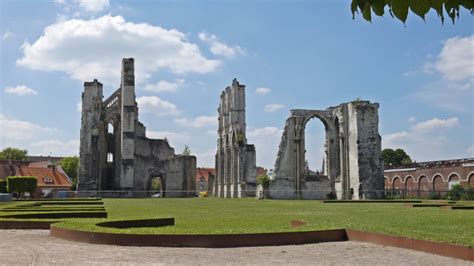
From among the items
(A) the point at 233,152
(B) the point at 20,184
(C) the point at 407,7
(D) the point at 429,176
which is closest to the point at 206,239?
(C) the point at 407,7

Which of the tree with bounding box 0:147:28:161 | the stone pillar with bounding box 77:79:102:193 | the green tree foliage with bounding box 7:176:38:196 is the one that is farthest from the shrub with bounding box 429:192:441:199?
the tree with bounding box 0:147:28:161

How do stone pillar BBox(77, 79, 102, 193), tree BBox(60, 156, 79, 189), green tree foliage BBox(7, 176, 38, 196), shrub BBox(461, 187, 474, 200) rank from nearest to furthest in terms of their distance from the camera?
shrub BBox(461, 187, 474, 200) → green tree foliage BBox(7, 176, 38, 196) → stone pillar BBox(77, 79, 102, 193) → tree BBox(60, 156, 79, 189)

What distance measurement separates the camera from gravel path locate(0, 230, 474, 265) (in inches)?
322

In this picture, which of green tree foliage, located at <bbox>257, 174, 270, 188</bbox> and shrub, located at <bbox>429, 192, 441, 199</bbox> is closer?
shrub, located at <bbox>429, 192, 441, 199</bbox>

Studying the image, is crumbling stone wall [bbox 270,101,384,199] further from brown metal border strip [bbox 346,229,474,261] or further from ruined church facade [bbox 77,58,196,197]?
brown metal border strip [bbox 346,229,474,261]

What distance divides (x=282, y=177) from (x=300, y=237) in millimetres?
39696

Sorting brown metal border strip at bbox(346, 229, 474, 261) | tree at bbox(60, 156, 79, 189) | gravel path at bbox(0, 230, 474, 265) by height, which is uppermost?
tree at bbox(60, 156, 79, 189)

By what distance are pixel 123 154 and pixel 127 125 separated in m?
3.03

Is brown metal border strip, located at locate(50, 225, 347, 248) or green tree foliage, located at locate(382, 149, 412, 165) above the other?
green tree foliage, located at locate(382, 149, 412, 165)

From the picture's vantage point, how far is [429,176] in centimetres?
5834

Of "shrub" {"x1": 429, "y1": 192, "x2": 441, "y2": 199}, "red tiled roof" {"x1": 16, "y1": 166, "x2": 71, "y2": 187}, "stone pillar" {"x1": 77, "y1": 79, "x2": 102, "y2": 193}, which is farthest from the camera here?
"red tiled roof" {"x1": 16, "y1": 166, "x2": 71, "y2": 187}

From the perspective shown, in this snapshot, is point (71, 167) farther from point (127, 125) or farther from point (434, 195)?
point (434, 195)

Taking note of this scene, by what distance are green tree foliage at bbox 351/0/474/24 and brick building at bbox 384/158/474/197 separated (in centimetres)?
4475

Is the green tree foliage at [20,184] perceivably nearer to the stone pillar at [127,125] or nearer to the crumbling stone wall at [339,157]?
the stone pillar at [127,125]
